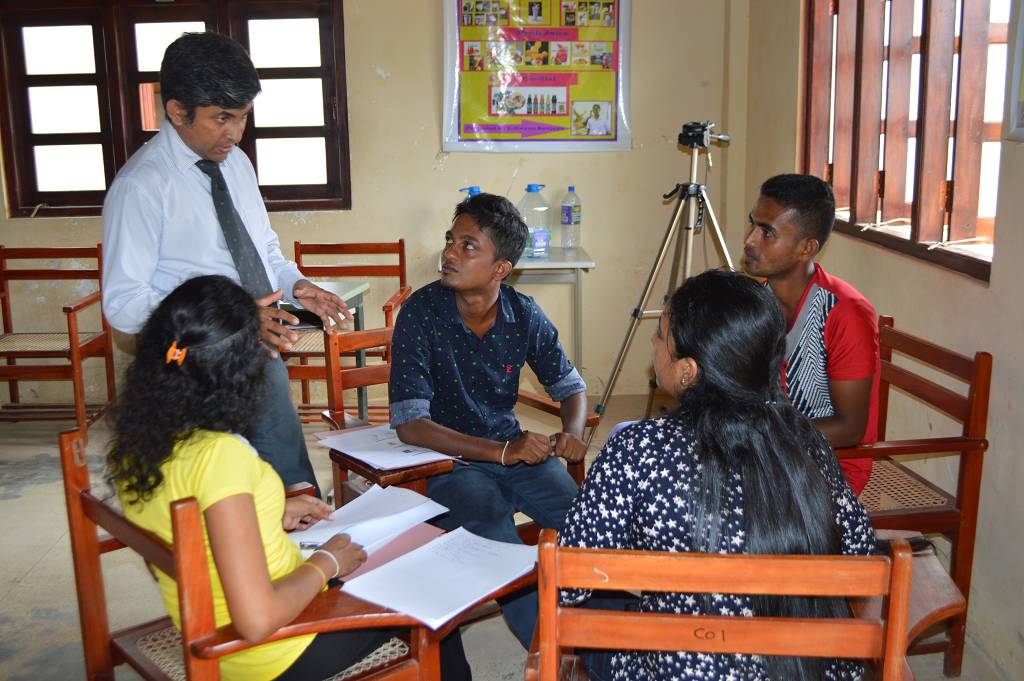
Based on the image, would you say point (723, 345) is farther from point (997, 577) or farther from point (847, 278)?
point (847, 278)

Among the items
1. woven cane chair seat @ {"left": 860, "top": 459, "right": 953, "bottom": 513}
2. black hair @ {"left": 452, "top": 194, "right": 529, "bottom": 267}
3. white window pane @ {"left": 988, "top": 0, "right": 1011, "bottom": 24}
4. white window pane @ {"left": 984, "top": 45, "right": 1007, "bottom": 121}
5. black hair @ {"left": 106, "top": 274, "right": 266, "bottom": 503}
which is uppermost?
white window pane @ {"left": 988, "top": 0, "right": 1011, "bottom": 24}

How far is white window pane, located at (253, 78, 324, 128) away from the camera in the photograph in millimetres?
4535

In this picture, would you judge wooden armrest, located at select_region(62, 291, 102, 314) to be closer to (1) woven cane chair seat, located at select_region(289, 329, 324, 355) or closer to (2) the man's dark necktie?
(1) woven cane chair seat, located at select_region(289, 329, 324, 355)

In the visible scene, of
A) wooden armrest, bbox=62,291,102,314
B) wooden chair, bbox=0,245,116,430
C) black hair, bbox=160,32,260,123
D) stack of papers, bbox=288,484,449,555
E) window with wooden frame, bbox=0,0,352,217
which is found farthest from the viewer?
window with wooden frame, bbox=0,0,352,217

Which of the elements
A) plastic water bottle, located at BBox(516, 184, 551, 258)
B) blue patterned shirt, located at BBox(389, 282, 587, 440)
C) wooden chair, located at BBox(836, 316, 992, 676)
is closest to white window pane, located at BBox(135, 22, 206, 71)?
plastic water bottle, located at BBox(516, 184, 551, 258)

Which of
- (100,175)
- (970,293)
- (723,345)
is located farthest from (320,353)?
(723,345)

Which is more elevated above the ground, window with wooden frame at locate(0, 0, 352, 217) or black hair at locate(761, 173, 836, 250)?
window with wooden frame at locate(0, 0, 352, 217)

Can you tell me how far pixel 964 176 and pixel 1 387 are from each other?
15.0 ft

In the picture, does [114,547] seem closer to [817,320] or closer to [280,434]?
[280,434]

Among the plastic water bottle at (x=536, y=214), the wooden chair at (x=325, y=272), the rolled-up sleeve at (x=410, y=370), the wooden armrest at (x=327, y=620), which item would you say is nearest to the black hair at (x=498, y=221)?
the rolled-up sleeve at (x=410, y=370)

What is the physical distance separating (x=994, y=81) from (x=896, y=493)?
118cm

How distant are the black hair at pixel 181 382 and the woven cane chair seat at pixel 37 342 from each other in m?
2.92

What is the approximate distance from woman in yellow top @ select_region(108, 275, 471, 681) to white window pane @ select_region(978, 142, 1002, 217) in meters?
2.12

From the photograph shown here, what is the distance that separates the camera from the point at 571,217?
454 cm
